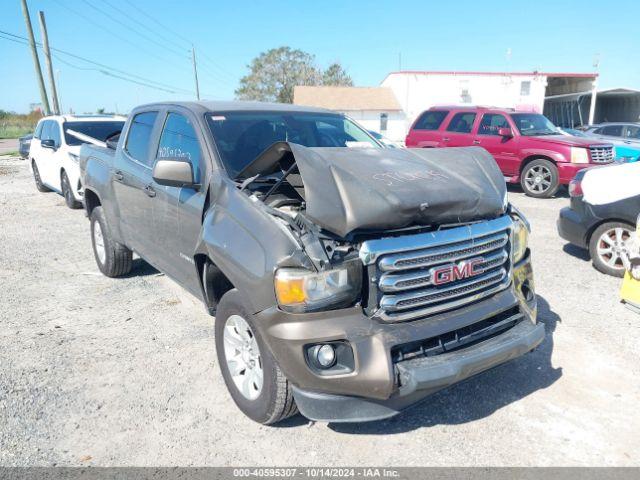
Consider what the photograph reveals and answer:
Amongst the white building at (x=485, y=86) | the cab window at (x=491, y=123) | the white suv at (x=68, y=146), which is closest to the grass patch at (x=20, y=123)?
the white building at (x=485, y=86)

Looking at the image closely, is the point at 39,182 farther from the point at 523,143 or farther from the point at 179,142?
the point at 523,143

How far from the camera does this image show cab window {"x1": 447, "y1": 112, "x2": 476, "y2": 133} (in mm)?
11977

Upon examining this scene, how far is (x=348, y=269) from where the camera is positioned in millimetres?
2455

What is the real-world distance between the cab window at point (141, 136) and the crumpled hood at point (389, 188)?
1.78 metres

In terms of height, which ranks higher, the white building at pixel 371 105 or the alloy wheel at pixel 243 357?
the white building at pixel 371 105

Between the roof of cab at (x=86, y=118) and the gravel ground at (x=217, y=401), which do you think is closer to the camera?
the gravel ground at (x=217, y=401)

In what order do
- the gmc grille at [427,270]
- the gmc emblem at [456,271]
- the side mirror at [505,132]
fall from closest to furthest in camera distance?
the gmc grille at [427,270] → the gmc emblem at [456,271] → the side mirror at [505,132]

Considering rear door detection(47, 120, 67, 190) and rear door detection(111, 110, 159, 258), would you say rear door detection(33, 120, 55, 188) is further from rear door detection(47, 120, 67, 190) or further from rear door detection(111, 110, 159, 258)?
rear door detection(111, 110, 159, 258)

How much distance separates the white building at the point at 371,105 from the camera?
40281 millimetres

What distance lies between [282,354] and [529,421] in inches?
64.0

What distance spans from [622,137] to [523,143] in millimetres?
5935

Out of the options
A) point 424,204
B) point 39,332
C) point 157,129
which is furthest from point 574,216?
point 39,332

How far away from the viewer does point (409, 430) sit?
2.86m

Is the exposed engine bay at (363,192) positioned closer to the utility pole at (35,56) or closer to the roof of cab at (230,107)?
the roof of cab at (230,107)
